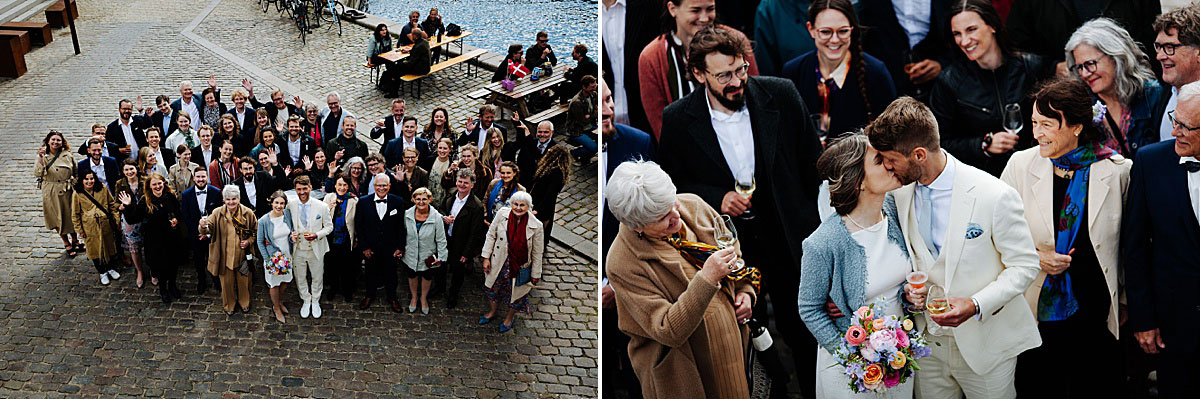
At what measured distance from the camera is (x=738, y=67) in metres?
4.07

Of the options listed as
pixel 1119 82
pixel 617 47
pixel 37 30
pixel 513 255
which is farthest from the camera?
pixel 37 30

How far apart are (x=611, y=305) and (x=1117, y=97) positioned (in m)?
2.48

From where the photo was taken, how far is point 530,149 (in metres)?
8.83

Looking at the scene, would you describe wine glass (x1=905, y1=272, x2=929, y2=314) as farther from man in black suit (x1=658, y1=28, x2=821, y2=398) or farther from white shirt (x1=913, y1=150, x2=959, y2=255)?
man in black suit (x1=658, y1=28, x2=821, y2=398)

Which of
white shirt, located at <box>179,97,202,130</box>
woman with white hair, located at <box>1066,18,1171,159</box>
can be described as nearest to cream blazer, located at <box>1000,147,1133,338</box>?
woman with white hair, located at <box>1066,18,1171,159</box>

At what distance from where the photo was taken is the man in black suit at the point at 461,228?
7812 mm

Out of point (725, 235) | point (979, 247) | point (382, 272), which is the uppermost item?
point (725, 235)

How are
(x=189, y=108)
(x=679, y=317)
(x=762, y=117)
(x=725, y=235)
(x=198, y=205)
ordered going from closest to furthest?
(x=679, y=317) → (x=725, y=235) → (x=762, y=117) → (x=198, y=205) → (x=189, y=108)

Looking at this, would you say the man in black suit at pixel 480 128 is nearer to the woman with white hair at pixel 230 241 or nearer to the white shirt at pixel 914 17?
the woman with white hair at pixel 230 241

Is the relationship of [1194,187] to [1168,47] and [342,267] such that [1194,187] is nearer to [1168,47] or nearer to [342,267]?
[1168,47]

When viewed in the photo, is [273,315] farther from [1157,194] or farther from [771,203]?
[1157,194]

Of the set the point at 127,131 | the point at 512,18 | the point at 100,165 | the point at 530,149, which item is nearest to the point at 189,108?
the point at 127,131

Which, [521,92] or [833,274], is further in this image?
[521,92]

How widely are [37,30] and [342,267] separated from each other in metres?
11.5
